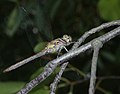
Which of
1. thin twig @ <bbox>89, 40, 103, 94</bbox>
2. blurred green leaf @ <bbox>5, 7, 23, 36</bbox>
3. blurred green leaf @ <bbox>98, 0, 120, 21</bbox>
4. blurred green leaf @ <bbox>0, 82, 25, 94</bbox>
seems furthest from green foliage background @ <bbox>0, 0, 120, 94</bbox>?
thin twig @ <bbox>89, 40, 103, 94</bbox>

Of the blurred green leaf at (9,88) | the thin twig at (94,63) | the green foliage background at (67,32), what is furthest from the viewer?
the green foliage background at (67,32)

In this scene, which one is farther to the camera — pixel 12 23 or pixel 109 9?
pixel 12 23

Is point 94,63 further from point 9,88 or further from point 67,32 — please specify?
point 67,32

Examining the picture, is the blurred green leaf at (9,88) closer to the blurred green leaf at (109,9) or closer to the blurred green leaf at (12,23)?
the blurred green leaf at (109,9)

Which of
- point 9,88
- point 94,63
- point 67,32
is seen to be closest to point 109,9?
point 67,32

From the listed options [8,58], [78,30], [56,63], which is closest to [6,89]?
[56,63]

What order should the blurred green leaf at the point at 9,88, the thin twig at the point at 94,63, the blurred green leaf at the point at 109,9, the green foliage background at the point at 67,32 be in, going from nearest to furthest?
the thin twig at the point at 94,63
the blurred green leaf at the point at 9,88
the blurred green leaf at the point at 109,9
the green foliage background at the point at 67,32

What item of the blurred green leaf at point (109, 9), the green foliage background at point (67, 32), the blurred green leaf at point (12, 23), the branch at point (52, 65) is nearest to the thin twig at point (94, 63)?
the branch at point (52, 65)

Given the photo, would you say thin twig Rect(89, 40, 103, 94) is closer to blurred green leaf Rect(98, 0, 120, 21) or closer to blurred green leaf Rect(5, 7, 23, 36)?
blurred green leaf Rect(98, 0, 120, 21)

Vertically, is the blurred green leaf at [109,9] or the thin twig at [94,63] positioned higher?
the blurred green leaf at [109,9]
